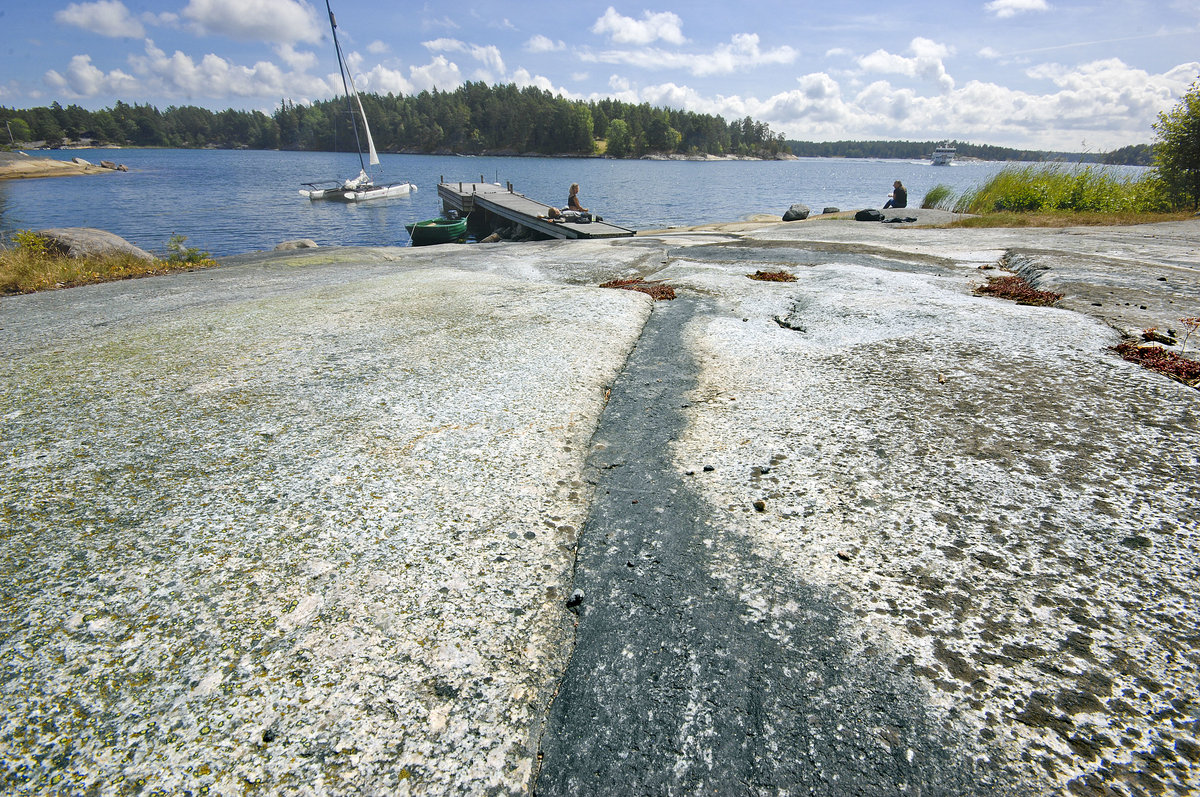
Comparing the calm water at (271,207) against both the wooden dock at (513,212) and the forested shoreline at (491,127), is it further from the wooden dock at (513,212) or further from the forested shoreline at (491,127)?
the forested shoreline at (491,127)

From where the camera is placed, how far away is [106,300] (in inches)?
301

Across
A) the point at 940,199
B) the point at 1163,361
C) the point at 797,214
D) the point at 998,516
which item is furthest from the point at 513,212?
the point at 998,516

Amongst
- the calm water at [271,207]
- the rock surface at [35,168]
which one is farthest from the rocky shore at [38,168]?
Result: the calm water at [271,207]

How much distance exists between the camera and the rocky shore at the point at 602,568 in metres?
1.70

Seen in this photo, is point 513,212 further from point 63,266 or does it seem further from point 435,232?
point 63,266

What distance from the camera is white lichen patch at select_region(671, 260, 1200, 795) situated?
175 cm

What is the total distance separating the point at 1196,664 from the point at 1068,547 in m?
0.62

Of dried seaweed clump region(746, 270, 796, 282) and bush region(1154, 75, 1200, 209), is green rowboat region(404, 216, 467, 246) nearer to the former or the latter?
dried seaweed clump region(746, 270, 796, 282)

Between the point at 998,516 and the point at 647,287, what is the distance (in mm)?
5298

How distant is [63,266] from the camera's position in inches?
416

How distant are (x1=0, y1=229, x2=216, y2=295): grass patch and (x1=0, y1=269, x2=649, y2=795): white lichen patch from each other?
691 centimetres

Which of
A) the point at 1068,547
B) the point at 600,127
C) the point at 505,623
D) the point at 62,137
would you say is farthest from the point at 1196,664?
the point at 62,137

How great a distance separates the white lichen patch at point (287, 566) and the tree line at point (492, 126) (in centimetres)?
16132

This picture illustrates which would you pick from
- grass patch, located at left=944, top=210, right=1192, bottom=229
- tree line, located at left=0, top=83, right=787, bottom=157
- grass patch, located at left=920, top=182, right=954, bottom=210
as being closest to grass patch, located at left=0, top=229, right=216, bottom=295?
grass patch, located at left=944, top=210, right=1192, bottom=229
